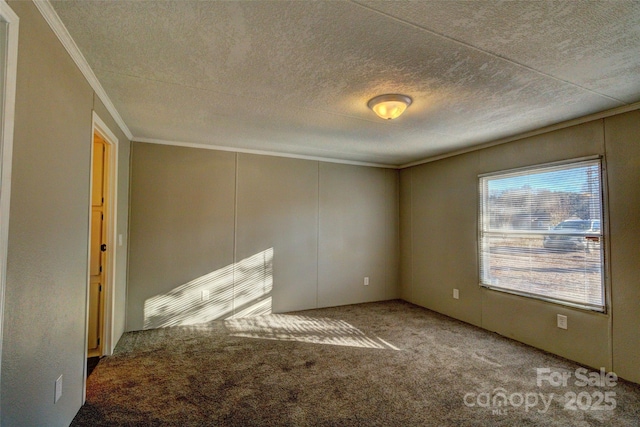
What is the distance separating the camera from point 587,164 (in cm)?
289

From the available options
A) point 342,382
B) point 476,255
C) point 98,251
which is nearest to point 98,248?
point 98,251

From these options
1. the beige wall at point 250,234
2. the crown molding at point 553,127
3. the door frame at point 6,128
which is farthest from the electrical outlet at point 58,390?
the crown molding at point 553,127

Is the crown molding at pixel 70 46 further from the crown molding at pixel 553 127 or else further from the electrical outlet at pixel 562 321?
the electrical outlet at pixel 562 321

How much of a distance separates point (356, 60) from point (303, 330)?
3.09m

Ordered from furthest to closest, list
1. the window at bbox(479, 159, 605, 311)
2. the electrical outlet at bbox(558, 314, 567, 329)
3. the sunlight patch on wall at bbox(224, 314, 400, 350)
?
1. the sunlight patch on wall at bbox(224, 314, 400, 350)
2. the electrical outlet at bbox(558, 314, 567, 329)
3. the window at bbox(479, 159, 605, 311)

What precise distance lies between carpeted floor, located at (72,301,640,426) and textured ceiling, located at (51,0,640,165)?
2.36m

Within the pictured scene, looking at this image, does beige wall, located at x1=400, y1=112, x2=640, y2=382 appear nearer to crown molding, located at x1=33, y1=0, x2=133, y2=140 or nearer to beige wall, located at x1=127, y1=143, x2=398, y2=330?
beige wall, located at x1=127, y1=143, x2=398, y2=330

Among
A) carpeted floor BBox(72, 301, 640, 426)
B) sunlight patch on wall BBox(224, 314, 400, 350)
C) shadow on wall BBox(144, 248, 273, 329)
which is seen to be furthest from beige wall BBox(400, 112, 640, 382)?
shadow on wall BBox(144, 248, 273, 329)

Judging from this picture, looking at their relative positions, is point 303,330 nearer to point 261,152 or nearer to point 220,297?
point 220,297

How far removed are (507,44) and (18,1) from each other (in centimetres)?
241

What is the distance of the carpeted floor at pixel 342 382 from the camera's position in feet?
6.90

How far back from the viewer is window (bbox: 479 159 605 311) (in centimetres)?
287

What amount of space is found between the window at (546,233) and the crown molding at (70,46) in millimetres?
4120

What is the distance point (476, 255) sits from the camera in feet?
13.1
